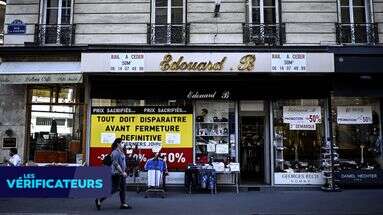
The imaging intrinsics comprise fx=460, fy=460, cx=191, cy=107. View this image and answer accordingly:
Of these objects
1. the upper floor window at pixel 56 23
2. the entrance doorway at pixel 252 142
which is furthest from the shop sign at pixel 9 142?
the entrance doorway at pixel 252 142

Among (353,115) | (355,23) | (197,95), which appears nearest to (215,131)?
(197,95)

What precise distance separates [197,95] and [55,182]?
5.83 m

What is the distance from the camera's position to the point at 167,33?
1545cm

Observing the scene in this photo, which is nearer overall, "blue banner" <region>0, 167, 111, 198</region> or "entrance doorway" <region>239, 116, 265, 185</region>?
"blue banner" <region>0, 167, 111, 198</region>

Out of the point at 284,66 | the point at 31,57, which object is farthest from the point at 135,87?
the point at 284,66

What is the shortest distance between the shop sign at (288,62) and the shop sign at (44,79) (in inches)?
241

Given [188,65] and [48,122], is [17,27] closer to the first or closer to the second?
[48,122]

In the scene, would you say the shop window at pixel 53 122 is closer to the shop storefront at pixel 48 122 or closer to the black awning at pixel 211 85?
the shop storefront at pixel 48 122

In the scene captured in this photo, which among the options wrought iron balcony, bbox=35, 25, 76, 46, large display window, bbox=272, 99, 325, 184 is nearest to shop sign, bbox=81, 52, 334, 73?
wrought iron balcony, bbox=35, 25, 76, 46

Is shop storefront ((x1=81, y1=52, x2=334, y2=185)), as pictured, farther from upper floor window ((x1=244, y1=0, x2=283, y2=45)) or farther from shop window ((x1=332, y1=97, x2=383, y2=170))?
upper floor window ((x1=244, y1=0, x2=283, y2=45))

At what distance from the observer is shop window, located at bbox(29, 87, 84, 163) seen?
1559 cm

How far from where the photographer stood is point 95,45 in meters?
14.7

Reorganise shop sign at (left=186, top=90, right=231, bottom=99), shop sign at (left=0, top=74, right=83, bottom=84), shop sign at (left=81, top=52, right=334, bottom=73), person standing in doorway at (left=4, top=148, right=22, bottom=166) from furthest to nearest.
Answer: shop sign at (left=186, top=90, right=231, bottom=99) < shop sign at (left=0, top=74, right=83, bottom=84) < shop sign at (left=81, top=52, right=334, bottom=73) < person standing in doorway at (left=4, top=148, right=22, bottom=166)

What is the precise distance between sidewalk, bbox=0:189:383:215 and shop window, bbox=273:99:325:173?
1.55 metres
